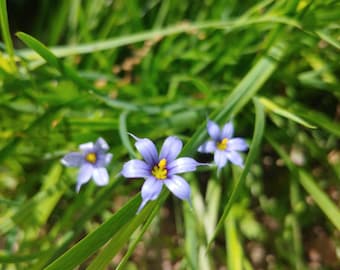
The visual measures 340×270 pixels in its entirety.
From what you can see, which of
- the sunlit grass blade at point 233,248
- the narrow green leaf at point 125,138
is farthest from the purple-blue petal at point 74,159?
the sunlit grass blade at point 233,248

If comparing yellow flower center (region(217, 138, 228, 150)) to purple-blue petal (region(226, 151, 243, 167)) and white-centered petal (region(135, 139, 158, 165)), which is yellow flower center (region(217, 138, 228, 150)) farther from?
white-centered petal (region(135, 139, 158, 165))

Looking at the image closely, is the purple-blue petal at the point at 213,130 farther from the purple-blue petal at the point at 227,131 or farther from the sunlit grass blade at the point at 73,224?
the sunlit grass blade at the point at 73,224

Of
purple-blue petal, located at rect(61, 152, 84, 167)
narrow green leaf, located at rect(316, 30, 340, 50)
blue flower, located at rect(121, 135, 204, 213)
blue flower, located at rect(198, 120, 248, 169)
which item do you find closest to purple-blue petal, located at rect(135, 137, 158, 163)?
blue flower, located at rect(121, 135, 204, 213)

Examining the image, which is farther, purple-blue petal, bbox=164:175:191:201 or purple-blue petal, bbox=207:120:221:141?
purple-blue petal, bbox=207:120:221:141

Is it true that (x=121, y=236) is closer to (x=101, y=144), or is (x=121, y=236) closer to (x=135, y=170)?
(x=135, y=170)

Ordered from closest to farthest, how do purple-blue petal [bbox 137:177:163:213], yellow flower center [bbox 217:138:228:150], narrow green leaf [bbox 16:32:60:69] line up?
purple-blue petal [bbox 137:177:163:213] < narrow green leaf [bbox 16:32:60:69] < yellow flower center [bbox 217:138:228:150]

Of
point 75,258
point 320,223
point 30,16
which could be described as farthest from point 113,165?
point 30,16

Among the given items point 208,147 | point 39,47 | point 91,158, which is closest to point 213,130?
point 208,147
